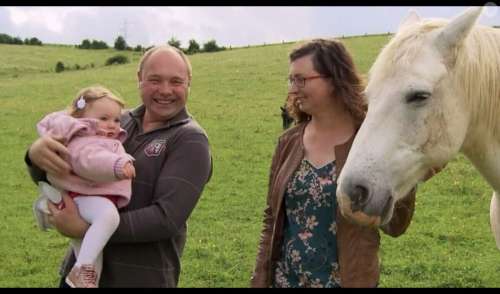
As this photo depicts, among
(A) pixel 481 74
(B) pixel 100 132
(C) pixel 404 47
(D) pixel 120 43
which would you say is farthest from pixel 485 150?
(D) pixel 120 43

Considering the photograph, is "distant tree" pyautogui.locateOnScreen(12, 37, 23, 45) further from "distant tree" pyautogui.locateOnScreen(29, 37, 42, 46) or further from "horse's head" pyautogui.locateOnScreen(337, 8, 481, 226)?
"horse's head" pyautogui.locateOnScreen(337, 8, 481, 226)

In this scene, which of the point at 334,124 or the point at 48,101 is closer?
the point at 334,124

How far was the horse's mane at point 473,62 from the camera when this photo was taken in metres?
2.84

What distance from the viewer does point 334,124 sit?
3.04 metres

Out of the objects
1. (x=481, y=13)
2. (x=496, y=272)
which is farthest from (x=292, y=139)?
(x=496, y=272)

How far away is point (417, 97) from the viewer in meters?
2.77

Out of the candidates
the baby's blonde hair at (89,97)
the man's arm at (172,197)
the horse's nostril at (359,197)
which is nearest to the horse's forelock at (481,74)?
the horse's nostril at (359,197)

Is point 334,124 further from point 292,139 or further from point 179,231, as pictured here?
point 179,231

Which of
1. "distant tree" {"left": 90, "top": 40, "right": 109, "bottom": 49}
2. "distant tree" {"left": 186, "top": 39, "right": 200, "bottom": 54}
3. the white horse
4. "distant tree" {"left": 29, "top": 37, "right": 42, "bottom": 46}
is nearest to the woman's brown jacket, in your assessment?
the white horse

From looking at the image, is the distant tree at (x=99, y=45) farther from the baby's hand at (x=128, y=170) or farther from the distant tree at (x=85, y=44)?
the baby's hand at (x=128, y=170)

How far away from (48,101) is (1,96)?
320 centimetres
